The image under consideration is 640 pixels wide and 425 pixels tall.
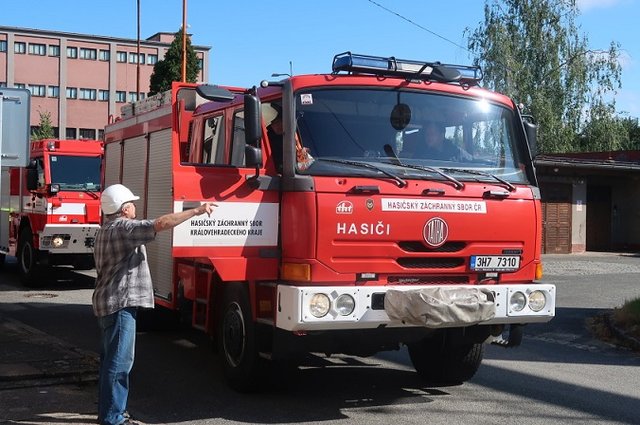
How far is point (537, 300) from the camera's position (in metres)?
6.54

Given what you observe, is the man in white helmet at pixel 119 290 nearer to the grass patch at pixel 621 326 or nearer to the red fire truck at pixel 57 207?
the grass patch at pixel 621 326

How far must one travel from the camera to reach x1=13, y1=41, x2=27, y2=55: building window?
67.8m

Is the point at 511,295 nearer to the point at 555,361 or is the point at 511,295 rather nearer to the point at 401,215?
the point at 401,215

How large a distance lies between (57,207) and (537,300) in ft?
34.8

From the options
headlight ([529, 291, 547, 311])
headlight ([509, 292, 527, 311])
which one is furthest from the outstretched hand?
headlight ([529, 291, 547, 311])

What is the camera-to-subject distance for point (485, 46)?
41.9 meters

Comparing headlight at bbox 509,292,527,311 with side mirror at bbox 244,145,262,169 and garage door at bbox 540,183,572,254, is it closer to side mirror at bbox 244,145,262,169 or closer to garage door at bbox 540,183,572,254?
side mirror at bbox 244,145,262,169

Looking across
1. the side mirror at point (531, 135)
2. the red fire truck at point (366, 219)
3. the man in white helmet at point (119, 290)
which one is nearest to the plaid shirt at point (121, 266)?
the man in white helmet at point (119, 290)

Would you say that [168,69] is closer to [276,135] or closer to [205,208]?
[276,135]

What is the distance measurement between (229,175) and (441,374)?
2872 millimetres

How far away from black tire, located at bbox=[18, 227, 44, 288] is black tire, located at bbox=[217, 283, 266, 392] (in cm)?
927

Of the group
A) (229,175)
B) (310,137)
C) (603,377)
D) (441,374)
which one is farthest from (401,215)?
(603,377)

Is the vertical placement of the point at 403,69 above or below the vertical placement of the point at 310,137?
above

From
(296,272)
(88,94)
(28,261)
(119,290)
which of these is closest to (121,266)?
(119,290)
